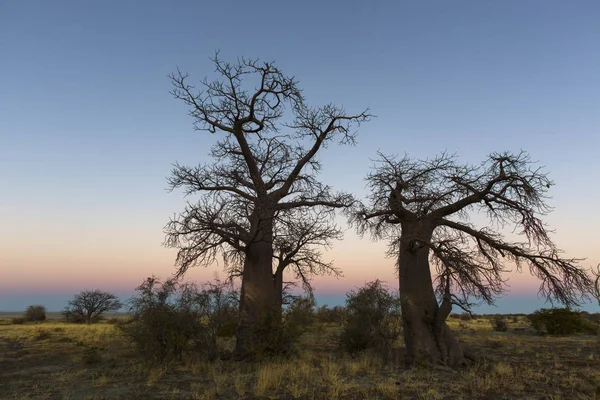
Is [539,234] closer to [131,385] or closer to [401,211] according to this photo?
[401,211]

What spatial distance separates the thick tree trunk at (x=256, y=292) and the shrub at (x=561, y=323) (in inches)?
675

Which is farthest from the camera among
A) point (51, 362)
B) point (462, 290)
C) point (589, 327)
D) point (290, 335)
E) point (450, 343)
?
point (589, 327)

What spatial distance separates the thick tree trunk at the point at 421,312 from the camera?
30.4 ft

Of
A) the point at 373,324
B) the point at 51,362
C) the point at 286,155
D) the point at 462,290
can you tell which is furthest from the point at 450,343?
the point at 51,362

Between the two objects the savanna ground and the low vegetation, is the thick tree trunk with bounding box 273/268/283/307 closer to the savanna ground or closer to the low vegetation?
the savanna ground

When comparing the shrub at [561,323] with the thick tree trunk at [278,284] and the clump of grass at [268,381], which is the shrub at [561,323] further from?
the clump of grass at [268,381]

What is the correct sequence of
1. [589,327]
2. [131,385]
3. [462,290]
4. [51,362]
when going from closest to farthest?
[131,385] < [462,290] < [51,362] < [589,327]

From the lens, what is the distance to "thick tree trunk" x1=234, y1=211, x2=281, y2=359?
10.1 metres

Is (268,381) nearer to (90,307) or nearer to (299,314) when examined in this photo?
(299,314)

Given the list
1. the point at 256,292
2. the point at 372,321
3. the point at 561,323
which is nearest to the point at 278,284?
the point at 256,292

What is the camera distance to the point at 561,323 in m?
20.7

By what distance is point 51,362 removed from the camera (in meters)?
11.5

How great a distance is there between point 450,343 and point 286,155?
6457mm

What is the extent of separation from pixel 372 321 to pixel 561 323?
14.6 meters
